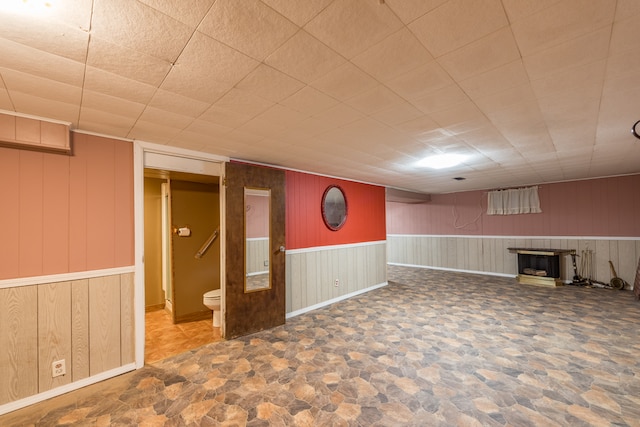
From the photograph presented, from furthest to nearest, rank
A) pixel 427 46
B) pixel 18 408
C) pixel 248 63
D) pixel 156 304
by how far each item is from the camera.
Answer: pixel 156 304 < pixel 18 408 < pixel 248 63 < pixel 427 46

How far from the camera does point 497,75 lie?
5.29 ft

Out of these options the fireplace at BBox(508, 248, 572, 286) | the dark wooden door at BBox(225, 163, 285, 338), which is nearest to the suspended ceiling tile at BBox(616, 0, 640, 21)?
the dark wooden door at BBox(225, 163, 285, 338)

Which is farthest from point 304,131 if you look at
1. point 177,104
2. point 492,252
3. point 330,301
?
point 492,252

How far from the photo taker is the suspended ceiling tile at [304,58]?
1296mm

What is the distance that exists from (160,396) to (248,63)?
258cm

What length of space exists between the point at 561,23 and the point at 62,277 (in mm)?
3694

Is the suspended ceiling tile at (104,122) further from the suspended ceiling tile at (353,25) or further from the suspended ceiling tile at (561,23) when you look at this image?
the suspended ceiling tile at (561,23)

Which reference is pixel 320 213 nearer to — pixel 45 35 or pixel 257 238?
pixel 257 238

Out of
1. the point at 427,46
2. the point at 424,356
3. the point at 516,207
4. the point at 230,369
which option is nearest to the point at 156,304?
the point at 230,369

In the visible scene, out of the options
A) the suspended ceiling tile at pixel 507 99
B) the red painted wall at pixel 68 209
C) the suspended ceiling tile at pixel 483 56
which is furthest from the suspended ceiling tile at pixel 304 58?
the red painted wall at pixel 68 209

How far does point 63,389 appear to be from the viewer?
7.47ft

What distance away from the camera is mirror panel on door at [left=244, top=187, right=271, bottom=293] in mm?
3527

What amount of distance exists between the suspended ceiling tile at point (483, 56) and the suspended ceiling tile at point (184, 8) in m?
1.16

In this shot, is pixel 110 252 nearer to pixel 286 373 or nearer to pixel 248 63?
pixel 286 373
